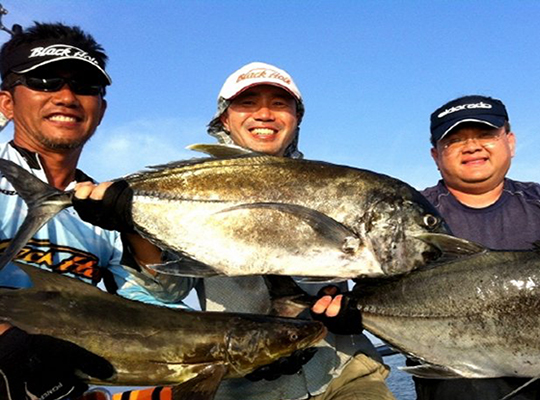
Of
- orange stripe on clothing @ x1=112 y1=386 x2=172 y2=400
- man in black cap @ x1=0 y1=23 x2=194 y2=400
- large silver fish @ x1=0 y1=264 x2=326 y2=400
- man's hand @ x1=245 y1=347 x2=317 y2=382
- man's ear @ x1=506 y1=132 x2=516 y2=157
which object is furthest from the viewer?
man's ear @ x1=506 y1=132 x2=516 y2=157

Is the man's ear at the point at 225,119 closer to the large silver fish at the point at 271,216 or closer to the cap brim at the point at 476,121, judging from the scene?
the large silver fish at the point at 271,216

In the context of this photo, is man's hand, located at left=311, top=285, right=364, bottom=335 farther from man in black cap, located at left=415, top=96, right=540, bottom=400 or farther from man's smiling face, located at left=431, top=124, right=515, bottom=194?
man's smiling face, located at left=431, top=124, right=515, bottom=194

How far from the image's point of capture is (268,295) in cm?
443

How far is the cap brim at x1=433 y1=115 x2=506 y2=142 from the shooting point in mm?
5090

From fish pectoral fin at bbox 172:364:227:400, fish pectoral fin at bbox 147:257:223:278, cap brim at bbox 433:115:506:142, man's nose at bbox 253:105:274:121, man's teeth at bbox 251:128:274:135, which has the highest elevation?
cap brim at bbox 433:115:506:142

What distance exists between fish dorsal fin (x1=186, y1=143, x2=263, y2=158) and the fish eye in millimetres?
1151

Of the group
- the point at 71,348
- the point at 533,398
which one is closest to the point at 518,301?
the point at 533,398

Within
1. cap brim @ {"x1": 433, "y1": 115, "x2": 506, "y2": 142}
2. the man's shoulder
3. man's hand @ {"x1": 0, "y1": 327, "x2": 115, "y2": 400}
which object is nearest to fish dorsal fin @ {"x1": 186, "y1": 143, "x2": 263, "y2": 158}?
man's hand @ {"x1": 0, "y1": 327, "x2": 115, "y2": 400}

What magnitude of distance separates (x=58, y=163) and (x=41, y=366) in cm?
216

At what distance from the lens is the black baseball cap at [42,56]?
4457 millimetres

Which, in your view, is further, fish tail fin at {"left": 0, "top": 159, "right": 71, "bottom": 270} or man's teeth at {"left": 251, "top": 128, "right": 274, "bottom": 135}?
man's teeth at {"left": 251, "top": 128, "right": 274, "bottom": 135}

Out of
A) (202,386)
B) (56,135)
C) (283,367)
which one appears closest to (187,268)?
(202,386)

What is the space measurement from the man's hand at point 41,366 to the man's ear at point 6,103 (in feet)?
7.81

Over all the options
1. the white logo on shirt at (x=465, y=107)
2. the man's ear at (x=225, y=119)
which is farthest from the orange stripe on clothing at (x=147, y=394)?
the white logo on shirt at (x=465, y=107)
